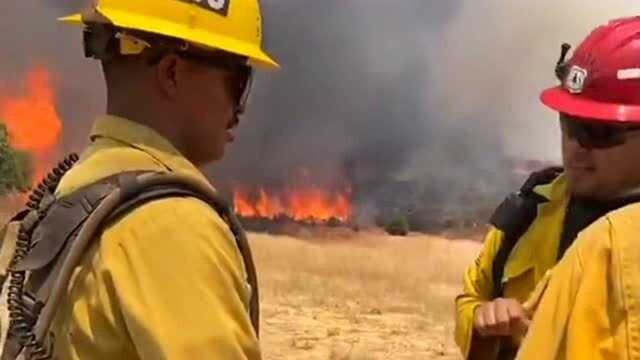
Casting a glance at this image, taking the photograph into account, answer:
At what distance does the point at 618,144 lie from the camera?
2604 millimetres

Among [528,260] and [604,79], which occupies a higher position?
[604,79]

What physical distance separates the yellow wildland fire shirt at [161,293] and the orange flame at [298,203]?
3229 cm

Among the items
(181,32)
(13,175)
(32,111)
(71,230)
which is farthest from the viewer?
(32,111)

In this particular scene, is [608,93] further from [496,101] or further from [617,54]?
[496,101]

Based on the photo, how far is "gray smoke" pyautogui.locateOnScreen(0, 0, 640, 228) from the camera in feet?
121

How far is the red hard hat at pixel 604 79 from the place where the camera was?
266cm

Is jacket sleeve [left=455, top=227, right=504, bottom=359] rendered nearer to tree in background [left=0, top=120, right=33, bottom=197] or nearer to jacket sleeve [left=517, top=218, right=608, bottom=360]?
jacket sleeve [left=517, top=218, right=608, bottom=360]

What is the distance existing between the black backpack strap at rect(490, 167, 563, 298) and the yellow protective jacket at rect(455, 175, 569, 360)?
17 mm

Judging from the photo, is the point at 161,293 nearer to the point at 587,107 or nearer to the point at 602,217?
the point at 602,217

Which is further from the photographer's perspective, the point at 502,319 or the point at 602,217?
the point at 502,319

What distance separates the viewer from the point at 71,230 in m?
1.96

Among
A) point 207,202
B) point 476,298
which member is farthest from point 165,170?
point 476,298

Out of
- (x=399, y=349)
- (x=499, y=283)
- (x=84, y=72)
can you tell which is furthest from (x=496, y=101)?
(x=499, y=283)

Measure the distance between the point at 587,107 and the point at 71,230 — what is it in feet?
4.13
